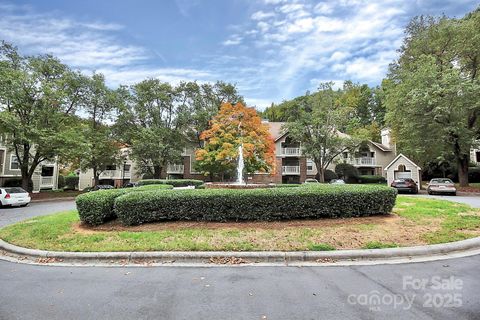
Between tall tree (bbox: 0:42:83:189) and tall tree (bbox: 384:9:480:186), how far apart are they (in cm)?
2811

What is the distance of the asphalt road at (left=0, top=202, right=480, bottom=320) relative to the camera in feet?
11.6

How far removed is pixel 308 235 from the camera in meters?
6.65

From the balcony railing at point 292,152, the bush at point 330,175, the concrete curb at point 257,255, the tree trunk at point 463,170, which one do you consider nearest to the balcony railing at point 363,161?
the bush at point 330,175

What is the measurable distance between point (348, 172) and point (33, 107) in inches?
1375

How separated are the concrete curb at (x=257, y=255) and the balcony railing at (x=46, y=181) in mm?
36283

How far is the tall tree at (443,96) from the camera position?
2262 centimetres

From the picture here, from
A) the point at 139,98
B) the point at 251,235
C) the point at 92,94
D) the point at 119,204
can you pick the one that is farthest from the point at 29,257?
the point at 139,98

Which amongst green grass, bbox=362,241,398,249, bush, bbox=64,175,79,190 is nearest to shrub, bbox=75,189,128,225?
green grass, bbox=362,241,398,249

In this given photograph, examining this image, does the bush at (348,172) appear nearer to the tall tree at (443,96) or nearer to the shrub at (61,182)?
the tall tree at (443,96)

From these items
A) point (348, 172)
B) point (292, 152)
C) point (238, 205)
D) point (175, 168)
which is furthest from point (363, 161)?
point (238, 205)

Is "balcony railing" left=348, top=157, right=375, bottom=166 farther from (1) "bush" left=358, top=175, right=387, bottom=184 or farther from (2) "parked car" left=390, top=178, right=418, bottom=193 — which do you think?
(2) "parked car" left=390, top=178, right=418, bottom=193

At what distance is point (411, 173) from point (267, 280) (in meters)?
26.4

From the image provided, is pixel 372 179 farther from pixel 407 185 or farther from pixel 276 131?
pixel 407 185

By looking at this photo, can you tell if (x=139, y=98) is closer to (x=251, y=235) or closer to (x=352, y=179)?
(x=352, y=179)
